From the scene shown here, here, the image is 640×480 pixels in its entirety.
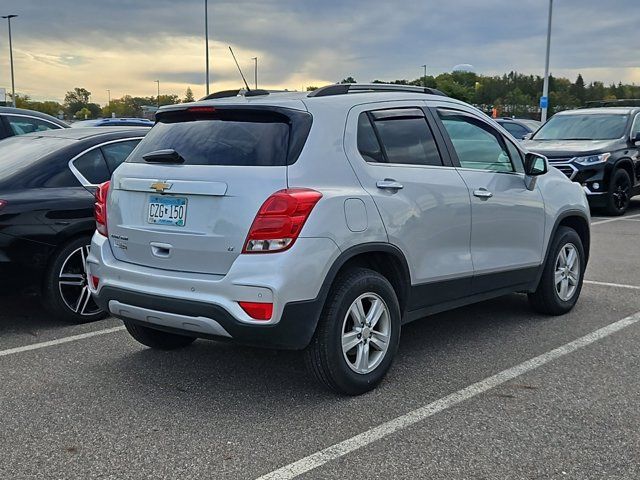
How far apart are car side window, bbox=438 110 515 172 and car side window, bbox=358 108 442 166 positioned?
0.87ft

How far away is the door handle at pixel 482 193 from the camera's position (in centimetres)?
492

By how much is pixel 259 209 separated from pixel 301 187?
254 mm

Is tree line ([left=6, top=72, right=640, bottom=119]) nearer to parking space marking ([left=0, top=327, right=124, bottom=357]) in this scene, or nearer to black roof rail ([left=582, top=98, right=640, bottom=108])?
black roof rail ([left=582, top=98, right=640, bottom=108])

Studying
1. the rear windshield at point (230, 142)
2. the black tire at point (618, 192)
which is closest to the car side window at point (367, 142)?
the rear windshield at point (230, 142)

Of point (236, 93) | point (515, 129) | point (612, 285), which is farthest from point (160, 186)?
point (515, 129)

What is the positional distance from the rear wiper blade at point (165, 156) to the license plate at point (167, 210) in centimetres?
23

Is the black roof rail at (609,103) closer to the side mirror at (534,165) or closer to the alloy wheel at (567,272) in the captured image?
the alloy wheel at (567,272)

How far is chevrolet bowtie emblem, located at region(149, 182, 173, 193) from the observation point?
4004mm

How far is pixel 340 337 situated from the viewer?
3959 mm

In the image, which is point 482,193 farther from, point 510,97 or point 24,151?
point 510,97

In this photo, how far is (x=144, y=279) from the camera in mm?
4039

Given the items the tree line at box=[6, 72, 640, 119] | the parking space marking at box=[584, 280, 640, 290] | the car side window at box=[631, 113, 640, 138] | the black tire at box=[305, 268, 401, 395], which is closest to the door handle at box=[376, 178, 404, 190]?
the black tire at box=[305, 268, 401, 395]

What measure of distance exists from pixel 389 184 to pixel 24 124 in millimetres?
6227

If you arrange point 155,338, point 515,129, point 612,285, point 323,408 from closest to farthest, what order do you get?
point 323,408
point 155,338
point 612,285
point 515,129
